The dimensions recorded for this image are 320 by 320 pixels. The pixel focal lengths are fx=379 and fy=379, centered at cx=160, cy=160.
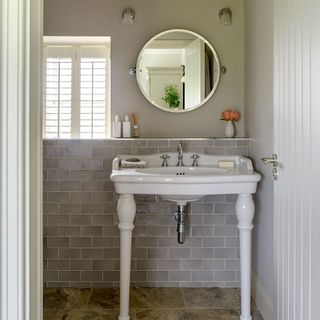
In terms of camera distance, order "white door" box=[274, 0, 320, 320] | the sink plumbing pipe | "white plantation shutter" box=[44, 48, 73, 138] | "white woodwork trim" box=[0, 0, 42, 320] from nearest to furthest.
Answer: "white woodwork trim" box=[0, 0, 42, 320] < "white door" box=[274, 0, 320, 320] < the sink plumbing pipe < "white plantation shutter" box=[44, 48, 73, 138]

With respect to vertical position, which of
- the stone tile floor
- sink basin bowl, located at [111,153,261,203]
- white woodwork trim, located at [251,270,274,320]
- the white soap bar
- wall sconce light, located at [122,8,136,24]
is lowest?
the stone tile floor

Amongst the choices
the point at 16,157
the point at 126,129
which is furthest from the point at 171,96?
the point at 16,157

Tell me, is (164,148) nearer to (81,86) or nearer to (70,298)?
(81,86)

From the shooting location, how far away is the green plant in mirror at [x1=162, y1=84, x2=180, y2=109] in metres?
2.72

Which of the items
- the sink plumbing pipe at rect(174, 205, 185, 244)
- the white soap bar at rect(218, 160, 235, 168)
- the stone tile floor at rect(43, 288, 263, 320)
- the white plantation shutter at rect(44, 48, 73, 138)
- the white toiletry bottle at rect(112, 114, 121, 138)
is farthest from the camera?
the white plantation shutter at rect(44, 48, 73, 138)

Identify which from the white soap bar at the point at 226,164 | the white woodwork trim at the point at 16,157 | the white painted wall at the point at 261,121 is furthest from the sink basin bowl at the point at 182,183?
the white woodwork trim at the point at 16,157

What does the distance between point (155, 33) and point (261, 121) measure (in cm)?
103

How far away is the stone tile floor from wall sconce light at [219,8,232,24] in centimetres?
192

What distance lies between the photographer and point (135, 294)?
8.53 ft

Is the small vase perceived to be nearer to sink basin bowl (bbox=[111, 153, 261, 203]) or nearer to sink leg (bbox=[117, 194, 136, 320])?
sink basin bowl (bbox=[111, 153, 261, 203])

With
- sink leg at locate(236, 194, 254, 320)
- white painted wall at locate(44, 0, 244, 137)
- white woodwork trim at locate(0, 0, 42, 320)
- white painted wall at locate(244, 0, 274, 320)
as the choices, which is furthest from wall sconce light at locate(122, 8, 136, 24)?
white woodwork trim at locate(0, 0, 42, 320)

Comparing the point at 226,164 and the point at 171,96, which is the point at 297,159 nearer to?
the point at 226,164

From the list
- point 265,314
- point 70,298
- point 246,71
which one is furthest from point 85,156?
point 265,314

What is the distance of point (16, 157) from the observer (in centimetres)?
74
